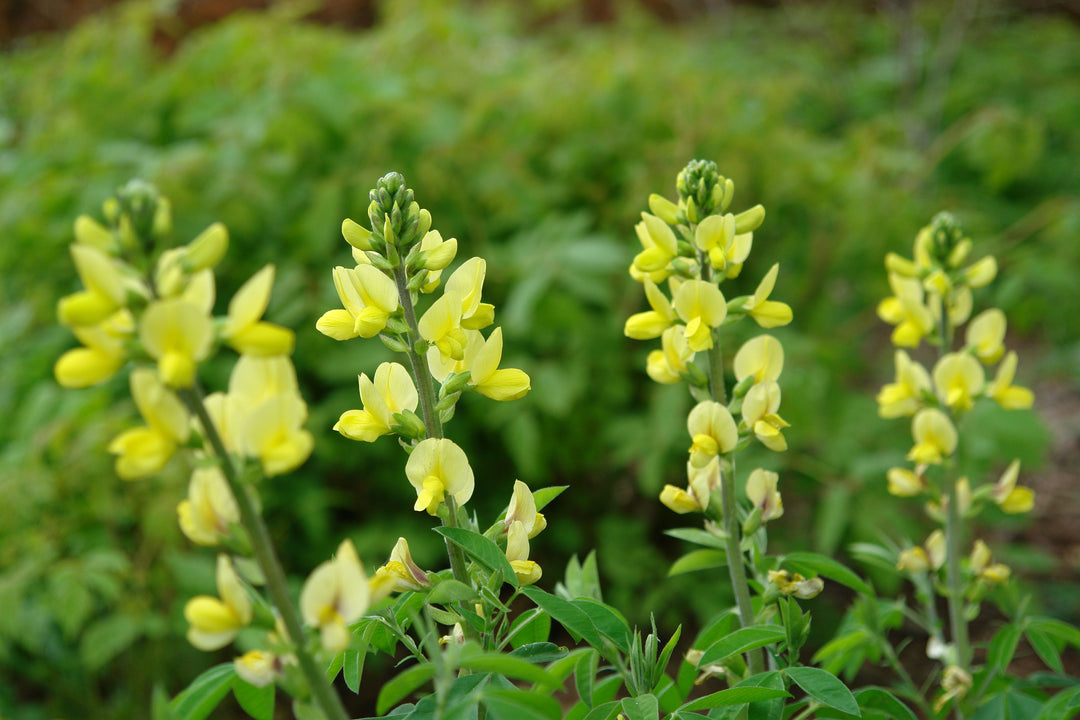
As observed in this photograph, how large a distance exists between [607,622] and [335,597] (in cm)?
23

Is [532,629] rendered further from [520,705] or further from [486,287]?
[486,287]

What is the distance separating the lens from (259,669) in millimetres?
471

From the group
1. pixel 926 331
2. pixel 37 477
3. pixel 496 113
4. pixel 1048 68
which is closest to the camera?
pixel 926 331

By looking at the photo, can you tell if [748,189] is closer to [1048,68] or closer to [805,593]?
[805,593]

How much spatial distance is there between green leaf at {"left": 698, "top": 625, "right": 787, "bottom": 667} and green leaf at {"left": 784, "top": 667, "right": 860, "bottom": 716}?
28 mm

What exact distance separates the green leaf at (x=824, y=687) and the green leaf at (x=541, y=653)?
0.17 meters

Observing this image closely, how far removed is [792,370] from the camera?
71.5 inches

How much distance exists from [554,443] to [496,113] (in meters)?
0.99

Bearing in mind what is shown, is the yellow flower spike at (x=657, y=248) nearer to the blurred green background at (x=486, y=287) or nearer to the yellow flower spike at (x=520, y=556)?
the yellow flower spike at (x=520, y=556)

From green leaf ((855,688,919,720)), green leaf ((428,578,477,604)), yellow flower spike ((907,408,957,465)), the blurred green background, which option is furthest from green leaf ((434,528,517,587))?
the blurred green background

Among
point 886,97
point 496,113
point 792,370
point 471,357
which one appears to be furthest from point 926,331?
point 886,97

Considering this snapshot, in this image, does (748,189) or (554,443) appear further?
(748,189)

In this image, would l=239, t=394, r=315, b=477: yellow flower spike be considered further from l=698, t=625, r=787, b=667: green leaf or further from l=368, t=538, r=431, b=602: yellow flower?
l=698, t=625, r=787, b=667: green leaf

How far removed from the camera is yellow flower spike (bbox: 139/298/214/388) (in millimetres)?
404
